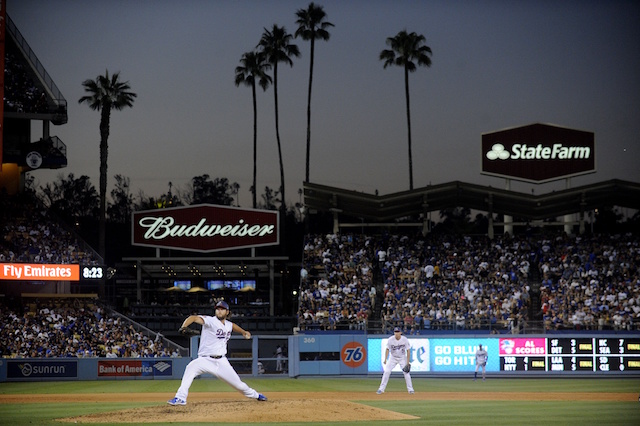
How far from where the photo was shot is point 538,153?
47.1 m

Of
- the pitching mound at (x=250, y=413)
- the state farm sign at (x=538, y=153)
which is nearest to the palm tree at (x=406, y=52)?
the state farm sign at (x=538, y=153)

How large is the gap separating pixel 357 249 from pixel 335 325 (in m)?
9.37

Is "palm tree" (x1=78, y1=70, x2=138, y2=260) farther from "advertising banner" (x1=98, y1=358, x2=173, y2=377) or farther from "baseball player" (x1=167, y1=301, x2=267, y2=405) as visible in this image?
"baseball player" (x1=167, y1=301, x2=267, y2=405)

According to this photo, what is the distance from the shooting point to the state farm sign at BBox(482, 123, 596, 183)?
46875 mm

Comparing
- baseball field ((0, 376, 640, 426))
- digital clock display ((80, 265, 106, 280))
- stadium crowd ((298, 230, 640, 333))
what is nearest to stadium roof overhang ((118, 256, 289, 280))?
digital clock display ((80, 265, 106, 280))

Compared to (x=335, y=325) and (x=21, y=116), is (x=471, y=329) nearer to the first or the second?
(x=335, y=325)

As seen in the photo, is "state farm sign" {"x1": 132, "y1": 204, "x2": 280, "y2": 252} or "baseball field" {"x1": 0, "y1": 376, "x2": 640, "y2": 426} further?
"state farm sign" {"x1": 132, "y1": 204, "x2": 280, "y2": 252}

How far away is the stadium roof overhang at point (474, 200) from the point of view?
142 ft

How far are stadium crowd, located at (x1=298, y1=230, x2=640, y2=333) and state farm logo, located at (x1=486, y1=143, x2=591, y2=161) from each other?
4603mm

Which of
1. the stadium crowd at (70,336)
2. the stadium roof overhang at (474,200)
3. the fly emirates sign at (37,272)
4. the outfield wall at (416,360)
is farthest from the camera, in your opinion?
the stadium roof overhang at (474,200)

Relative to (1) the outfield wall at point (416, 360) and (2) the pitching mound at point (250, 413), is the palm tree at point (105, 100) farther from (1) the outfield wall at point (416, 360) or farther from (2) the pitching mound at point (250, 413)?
(2) the pitching mound at point (250, 413)

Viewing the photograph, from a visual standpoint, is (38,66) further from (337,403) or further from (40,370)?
(337,403)

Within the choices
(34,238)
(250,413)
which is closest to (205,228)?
(34,238)

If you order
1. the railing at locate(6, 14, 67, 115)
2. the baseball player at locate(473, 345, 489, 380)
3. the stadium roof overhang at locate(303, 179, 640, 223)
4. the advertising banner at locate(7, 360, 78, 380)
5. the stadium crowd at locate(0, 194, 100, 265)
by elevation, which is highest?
the railing at locate(6, 14, 67, 115)
